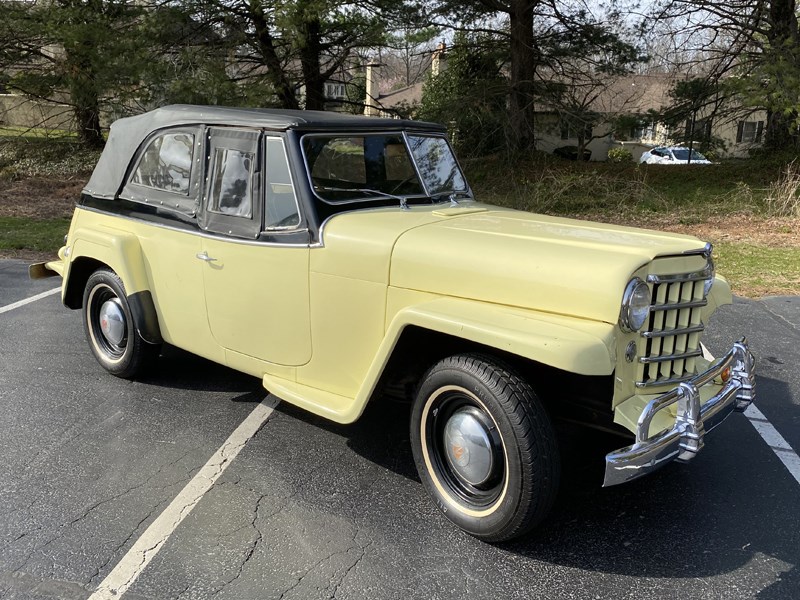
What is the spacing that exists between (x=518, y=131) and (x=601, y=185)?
93.9 inches

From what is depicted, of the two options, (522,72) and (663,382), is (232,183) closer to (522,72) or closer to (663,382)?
(663,382)

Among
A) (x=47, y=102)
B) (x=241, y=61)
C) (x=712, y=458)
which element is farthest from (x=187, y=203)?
(x=47, y=102)

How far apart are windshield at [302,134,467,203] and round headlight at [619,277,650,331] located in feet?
5.30

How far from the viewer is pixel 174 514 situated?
313 centimetres

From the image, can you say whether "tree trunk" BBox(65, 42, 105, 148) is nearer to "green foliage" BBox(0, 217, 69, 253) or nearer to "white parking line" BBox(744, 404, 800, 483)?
"green foliage" BBox(0, 217, 69, 253)

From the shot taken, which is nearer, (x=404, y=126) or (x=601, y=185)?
(x=404, y=126)

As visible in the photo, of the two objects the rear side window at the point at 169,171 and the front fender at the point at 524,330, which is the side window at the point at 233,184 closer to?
the rear side window at the point at 169,171

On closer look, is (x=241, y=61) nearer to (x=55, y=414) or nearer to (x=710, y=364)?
(x=55, y=414)

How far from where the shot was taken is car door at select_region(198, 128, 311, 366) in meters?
3.54

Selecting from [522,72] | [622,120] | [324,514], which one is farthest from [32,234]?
[622,120]

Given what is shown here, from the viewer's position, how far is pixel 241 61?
13.5m

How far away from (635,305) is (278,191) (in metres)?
1.94

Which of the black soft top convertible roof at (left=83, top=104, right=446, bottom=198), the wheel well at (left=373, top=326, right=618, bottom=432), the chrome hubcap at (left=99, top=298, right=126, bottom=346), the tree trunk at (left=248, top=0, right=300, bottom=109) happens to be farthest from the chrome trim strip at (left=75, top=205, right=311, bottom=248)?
the tree trunk at (left=248, top=0, right=300, bottom=109)

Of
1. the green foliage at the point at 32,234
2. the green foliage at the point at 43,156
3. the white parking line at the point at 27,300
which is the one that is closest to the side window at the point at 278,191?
the white parking line at the point at 27,300
